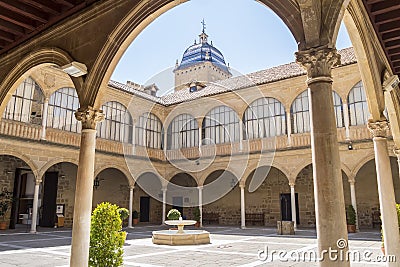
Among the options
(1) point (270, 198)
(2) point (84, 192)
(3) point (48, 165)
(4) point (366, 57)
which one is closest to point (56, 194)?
(3) point (48, 165)

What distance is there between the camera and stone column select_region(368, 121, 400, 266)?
5723 mm

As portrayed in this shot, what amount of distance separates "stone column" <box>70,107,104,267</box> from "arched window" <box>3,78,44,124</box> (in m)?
11.2

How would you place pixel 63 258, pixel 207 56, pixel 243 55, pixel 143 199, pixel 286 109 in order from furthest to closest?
1. pixel 207 56
2. pixel 143 199
3. pixel 286 109
4. pixel 243 55
5. pixel 63 258

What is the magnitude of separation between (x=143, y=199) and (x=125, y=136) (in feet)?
16.6

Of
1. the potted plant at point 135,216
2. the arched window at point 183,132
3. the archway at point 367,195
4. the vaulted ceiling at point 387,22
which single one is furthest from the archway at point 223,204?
the vaulted ceiling at point 387,22

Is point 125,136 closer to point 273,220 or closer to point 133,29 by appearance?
point 273,220

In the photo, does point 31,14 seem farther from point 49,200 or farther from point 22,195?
point 22,195

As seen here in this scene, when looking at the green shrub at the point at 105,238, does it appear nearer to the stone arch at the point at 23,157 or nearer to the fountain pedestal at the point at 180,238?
the fountain pedestal at the point at 180,238

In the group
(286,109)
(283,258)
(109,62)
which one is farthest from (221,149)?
(109,62)

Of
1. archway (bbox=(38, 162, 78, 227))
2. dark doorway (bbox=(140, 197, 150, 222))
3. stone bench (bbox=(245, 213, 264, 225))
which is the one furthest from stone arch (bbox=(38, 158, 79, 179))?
stone bench (bbox=(245, 213, 264, 225))

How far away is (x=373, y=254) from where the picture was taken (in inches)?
360

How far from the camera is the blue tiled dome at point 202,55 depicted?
35156 millimetres

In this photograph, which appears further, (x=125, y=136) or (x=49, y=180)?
(x=125, y=136)

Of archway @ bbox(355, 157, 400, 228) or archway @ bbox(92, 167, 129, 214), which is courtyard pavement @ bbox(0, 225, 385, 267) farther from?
archway @ bbox(92, 167, 129, 214)
